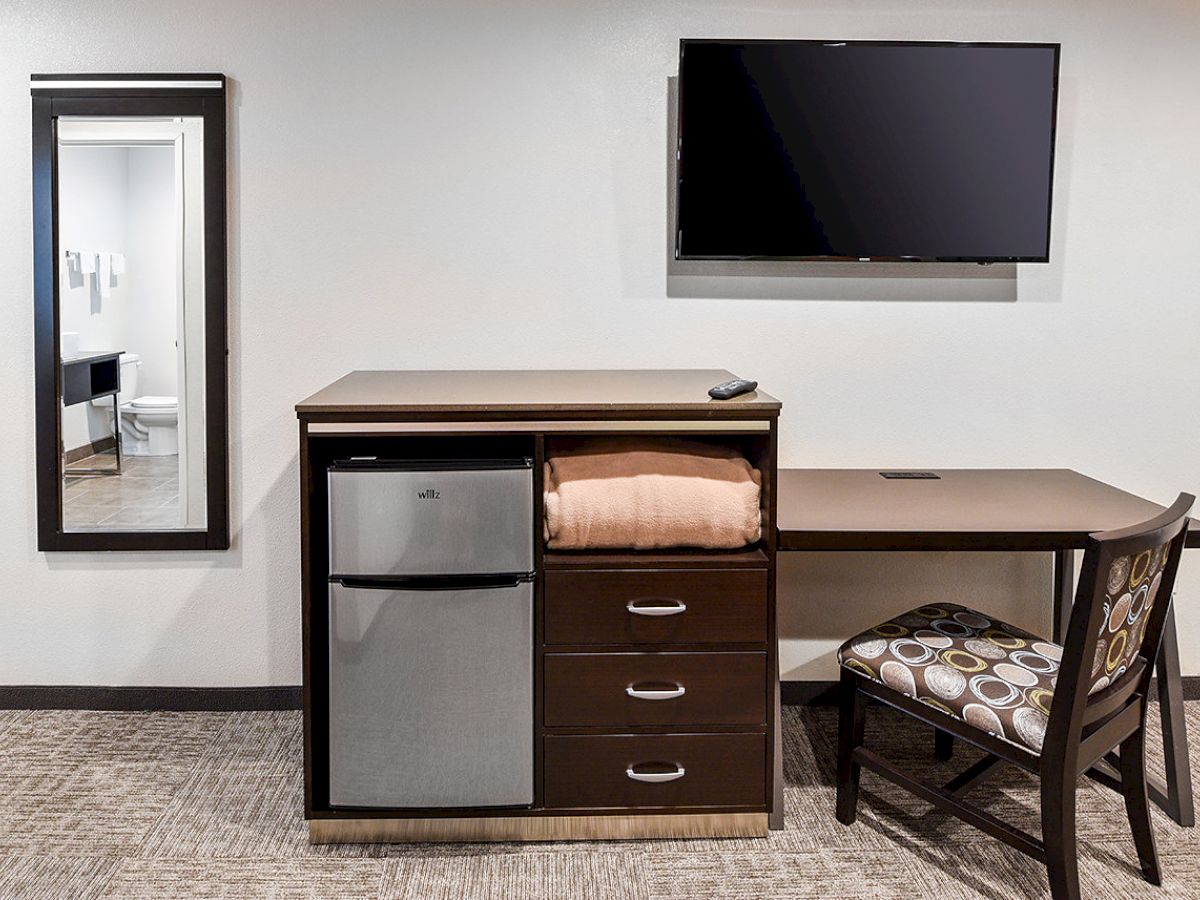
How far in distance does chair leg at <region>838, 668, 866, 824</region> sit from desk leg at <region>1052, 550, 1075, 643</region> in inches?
31.2

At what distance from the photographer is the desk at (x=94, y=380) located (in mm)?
2656

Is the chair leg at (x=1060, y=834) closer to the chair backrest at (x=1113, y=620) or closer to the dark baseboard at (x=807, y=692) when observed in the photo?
the chair backrest at (x=1113, y=620)

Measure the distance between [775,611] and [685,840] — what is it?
507 mm

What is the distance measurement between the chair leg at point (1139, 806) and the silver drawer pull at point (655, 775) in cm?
85

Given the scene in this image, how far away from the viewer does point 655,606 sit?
2.14 m

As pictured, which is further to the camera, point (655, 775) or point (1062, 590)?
point (1062, 590)

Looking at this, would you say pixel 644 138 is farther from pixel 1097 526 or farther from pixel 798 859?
pixel 798 859

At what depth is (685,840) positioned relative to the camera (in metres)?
2.20

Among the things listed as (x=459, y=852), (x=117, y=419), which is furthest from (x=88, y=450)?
(x=459, y=852)

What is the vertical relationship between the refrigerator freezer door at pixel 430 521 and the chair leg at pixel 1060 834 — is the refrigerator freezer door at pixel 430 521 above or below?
above

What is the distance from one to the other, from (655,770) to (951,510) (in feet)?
2.67

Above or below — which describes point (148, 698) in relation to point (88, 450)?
below

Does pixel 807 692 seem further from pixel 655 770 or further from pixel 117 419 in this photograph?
pixel 117 419

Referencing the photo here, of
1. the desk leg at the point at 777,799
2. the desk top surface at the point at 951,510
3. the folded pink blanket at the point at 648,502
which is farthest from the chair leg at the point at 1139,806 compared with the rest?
the folded pink blanket at the point at 648,502
